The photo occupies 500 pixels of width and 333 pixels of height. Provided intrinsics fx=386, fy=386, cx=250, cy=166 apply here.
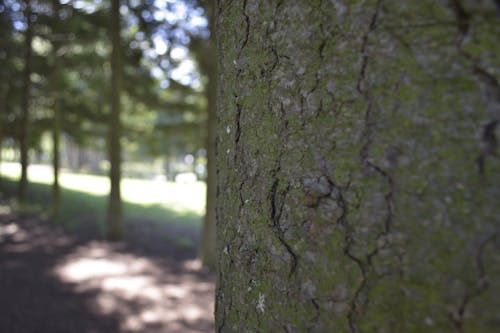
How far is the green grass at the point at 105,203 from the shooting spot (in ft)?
46.7

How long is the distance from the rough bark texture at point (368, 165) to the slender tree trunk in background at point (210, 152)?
738cm

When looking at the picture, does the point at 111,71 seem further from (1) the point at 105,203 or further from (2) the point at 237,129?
(2) the point at 237,129

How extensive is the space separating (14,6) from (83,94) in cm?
382

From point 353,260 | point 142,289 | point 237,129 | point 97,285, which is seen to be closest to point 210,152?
point 142,289

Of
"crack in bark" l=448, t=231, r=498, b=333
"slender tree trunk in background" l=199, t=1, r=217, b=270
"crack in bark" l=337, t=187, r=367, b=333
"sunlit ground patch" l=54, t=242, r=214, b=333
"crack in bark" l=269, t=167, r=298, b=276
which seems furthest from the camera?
"slender tree trunk in background" l=199, t=1, r=217, b=270

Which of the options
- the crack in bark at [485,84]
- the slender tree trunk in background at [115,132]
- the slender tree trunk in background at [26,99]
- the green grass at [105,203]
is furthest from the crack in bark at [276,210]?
the slender tree trunk in background at [26,99]

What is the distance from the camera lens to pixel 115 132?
10.7m

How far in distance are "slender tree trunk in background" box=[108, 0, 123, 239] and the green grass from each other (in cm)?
127

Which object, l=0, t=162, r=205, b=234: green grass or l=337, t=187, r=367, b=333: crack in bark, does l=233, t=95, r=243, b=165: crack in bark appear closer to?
l=337, t=187, r=367, b=333: crack in bark

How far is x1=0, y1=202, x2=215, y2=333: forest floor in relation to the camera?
5828 mm

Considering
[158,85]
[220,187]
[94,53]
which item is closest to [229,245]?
[220,187]

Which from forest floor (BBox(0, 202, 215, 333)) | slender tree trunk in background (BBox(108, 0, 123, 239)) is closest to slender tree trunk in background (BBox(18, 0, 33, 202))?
forest floor (BBox(0, 202, 215, 333))

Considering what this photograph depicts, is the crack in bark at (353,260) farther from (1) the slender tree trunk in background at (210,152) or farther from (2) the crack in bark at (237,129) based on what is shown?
(1) the slender tree trunk in background at (210,152)

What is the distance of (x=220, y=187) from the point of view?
1087 mm
